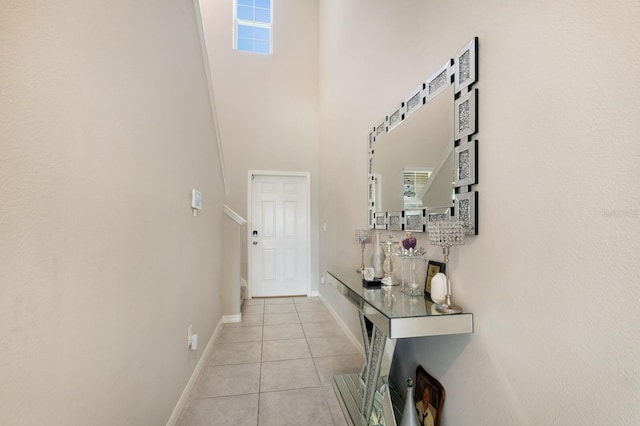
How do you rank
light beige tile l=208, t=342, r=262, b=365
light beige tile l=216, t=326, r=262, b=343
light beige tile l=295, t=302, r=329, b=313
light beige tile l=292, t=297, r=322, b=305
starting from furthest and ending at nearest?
light beige tile l=292, t=297, r=322, b=305
light beige tile l=295, t=302, r=329, b=313
light beige tile l=216, t=326, r=262, b=343
light beige tile l=208, t=342, r=262, b=365

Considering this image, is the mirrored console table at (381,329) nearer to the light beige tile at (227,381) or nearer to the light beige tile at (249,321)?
the light beige tile at (227,381)

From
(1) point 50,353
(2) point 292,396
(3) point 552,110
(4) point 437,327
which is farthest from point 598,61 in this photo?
(2) point 292,396

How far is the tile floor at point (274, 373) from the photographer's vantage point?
1.81m

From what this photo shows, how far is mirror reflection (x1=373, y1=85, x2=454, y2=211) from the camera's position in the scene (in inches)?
55.4

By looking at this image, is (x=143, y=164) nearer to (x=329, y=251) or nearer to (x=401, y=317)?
(x=401, y=317)

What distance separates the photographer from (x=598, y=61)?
0.79m

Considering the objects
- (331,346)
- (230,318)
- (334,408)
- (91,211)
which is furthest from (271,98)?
(334,408)

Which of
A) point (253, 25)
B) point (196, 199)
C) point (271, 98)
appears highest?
point (253, 25)

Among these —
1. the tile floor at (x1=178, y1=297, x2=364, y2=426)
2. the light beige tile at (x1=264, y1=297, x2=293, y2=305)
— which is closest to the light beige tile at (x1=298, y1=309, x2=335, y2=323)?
the tile floor at (x1=178, y1=297, x2=364, y2=426)

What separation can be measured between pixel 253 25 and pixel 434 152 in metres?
4.59

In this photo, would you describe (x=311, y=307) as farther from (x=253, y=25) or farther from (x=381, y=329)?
(x=253, y=25)

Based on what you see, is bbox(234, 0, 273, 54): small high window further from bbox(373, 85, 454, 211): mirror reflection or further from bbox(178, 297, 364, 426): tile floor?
bbox(178, 297, 364, 426): tile floor

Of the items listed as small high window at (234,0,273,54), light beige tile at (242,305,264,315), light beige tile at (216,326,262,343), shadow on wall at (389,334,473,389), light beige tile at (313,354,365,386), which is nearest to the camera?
shadow on wall at (389,334,473,389)

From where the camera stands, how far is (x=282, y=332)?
10.3ft
